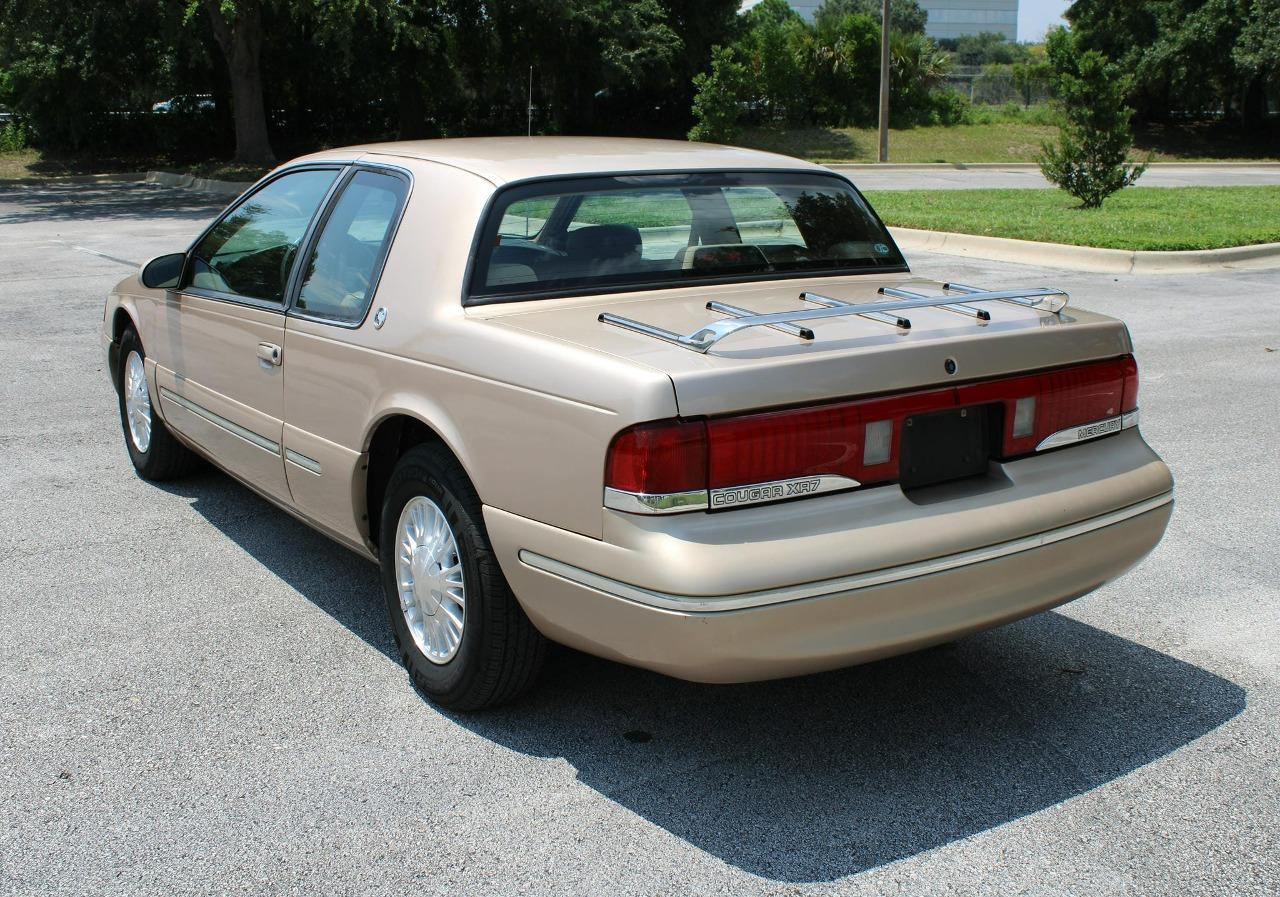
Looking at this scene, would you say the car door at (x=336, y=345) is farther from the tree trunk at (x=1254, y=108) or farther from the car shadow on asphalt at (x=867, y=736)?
the tree trunk at (x=1254, y=108)

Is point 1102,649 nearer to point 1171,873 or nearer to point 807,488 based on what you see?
point 1171,873

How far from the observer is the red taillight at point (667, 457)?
308 centimetres

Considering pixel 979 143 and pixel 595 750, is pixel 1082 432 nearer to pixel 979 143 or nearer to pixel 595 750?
pixel 595 750

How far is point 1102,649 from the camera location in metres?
4.34

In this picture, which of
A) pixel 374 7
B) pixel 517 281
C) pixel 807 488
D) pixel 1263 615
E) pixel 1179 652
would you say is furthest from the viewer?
pixel 374 7

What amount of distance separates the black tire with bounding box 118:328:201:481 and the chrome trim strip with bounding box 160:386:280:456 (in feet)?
1.32

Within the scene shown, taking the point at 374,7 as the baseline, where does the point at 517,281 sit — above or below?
below

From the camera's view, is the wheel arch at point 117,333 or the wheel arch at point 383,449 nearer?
the wheel arch at point 383,449

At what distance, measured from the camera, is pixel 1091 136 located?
729 inches

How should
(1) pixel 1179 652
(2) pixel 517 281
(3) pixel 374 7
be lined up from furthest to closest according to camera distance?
(3) pixel 374 7 < (1) pixel 1179 652 < (2) pixel 517 281

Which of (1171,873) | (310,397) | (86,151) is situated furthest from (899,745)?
(86,151)

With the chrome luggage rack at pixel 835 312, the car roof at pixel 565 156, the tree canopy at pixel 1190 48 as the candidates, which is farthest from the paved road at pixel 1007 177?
the chrome luggage rack at pixel 835 312

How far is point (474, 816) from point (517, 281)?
160cm

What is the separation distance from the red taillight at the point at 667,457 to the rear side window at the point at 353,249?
1.41 meters
